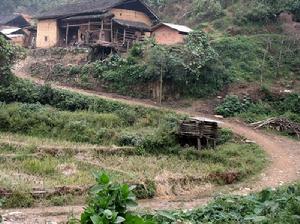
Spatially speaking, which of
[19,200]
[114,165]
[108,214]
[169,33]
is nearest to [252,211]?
[108,214]

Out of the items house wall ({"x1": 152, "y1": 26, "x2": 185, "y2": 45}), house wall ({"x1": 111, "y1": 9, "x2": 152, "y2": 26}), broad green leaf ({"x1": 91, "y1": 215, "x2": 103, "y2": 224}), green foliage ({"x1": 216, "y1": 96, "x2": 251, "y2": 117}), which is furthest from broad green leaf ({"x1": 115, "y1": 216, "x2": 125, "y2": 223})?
house wall ({"x1": 111, "y1": 9, "x2": 152, "y2": 26})

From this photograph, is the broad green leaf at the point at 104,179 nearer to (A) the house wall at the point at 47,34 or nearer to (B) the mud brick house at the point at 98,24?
(B) the mud brick house at the point at 98,24

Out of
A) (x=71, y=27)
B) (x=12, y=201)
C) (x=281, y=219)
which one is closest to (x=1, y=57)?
(x=71, y=27)

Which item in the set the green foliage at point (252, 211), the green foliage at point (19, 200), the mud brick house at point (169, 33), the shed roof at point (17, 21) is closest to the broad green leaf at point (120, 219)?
the green foliage at point (252, 211)

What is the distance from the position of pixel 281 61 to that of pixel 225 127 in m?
10.7

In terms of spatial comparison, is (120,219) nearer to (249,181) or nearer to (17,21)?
(249,181)

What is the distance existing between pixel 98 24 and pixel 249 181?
24.3 m

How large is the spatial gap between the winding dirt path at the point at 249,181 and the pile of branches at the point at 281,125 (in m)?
0.76

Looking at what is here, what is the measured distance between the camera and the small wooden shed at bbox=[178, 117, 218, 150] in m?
20.1

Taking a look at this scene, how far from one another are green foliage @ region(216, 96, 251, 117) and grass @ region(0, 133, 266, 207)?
494cm

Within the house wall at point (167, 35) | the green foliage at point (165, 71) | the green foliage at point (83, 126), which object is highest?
the house wall at point (167, 35)

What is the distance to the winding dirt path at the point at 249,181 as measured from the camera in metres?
12.6

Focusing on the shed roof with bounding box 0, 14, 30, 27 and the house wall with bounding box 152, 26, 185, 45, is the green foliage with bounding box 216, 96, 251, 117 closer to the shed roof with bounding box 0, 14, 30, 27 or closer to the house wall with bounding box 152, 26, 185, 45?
the house wall with bounding box 152, 26, 185, 45

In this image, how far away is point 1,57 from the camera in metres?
27.7
